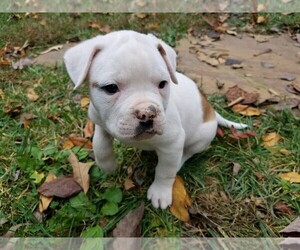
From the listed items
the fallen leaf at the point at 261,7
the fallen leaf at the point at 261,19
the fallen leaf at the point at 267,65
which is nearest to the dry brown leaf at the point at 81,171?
the fallen leaf at the point at 267,65

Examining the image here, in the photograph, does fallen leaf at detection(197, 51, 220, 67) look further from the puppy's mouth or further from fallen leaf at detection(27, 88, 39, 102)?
the puppy's mouth

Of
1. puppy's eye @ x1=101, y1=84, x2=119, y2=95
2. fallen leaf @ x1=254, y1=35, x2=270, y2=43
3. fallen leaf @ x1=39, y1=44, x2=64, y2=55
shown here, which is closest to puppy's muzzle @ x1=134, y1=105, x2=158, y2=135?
puppy's eye @ x1=101, y1=84, x2=119, y2=95

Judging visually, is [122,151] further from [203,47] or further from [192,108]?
[203,47]

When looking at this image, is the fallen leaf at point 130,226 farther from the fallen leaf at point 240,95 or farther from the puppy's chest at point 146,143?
the fallen leaf at point 240,95

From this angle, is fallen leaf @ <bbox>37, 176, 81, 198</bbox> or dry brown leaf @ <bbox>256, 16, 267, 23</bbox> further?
dry brown leaf @ <bbox>256, 16, 267, 23</bbox>

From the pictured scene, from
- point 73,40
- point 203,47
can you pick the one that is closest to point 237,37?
point 203,47

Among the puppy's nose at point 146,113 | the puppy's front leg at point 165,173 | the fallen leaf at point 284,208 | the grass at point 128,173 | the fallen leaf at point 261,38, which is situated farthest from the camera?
the fallen leaf at point 261,38

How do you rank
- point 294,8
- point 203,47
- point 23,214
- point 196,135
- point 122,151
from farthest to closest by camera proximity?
1. point 294,8
2. point 203,47
3. point 122,151
4. point 196,135
5. point 23,214
